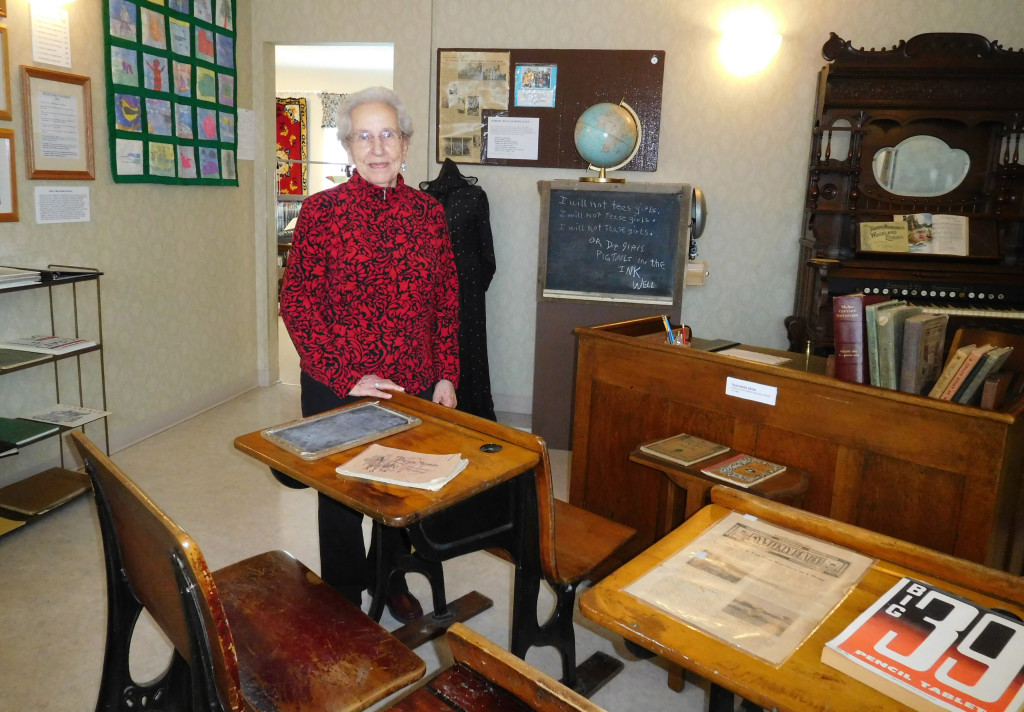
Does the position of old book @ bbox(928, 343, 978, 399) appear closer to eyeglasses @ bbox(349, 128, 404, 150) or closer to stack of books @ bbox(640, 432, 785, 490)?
stack of books @ bbox(640, 432, 785, 490)

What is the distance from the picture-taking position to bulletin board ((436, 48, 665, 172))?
4.10 meters

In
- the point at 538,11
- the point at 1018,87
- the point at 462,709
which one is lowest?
the point at 462,709

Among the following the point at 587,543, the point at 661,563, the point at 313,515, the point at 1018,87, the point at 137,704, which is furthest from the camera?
the point at 1018,87

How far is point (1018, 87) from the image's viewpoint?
339 cm

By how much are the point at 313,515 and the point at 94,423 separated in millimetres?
1246

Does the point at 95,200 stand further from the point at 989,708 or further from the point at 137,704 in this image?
the point at 989,708

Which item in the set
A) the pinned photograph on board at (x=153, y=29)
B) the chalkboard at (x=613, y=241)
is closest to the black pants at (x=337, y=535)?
the chalkboard at (x=613, y=241)

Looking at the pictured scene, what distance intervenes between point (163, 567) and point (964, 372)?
172 centimetres

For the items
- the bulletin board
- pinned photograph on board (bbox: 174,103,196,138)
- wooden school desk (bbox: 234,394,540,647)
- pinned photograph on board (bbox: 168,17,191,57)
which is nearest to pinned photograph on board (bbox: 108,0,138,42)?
pinned photograph on board (bbox: 168,17,191,57)

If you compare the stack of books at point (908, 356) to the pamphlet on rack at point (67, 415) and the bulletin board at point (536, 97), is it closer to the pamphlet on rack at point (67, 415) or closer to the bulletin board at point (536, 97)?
the bulletin board at point (536, 97)

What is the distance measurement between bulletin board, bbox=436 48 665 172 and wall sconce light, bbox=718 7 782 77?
1.13ft

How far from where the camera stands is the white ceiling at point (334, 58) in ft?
24.0

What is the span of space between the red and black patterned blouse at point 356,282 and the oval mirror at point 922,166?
2.60 meters

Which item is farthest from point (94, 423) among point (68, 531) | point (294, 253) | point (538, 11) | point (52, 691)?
point (538, 11)
